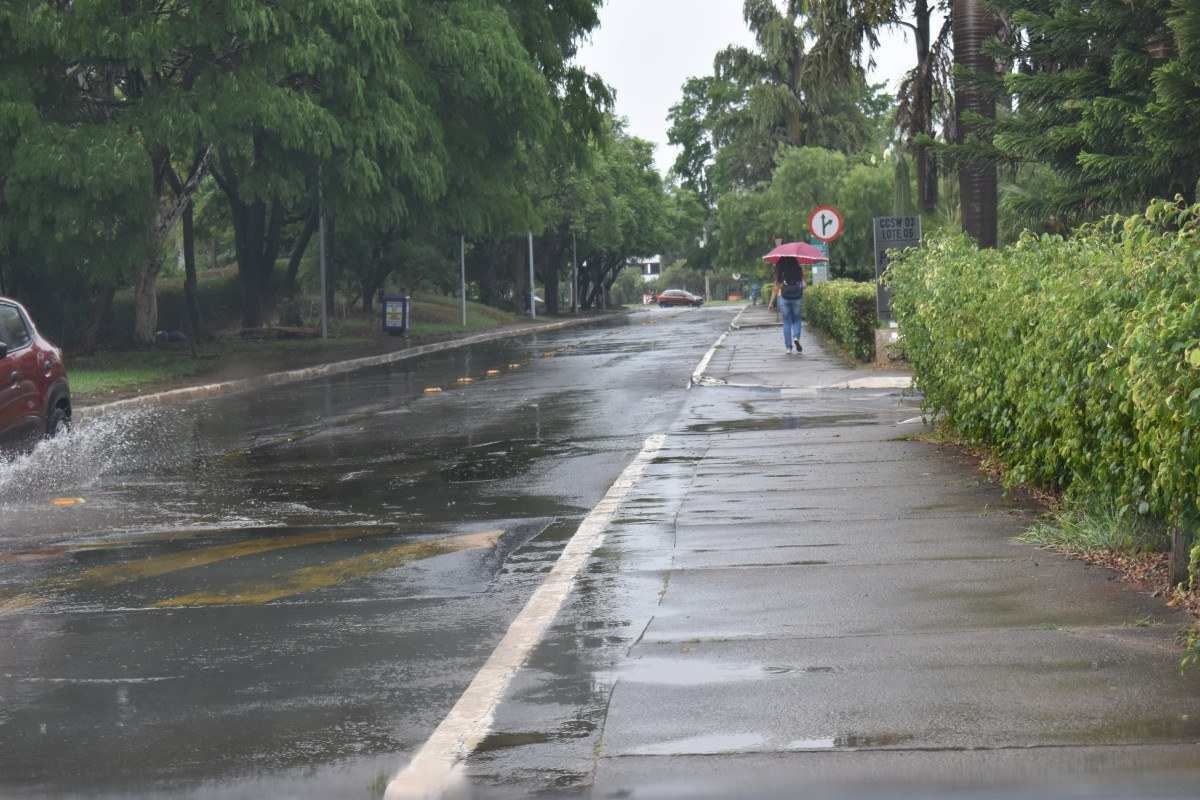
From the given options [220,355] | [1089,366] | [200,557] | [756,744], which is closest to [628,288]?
[220,355]

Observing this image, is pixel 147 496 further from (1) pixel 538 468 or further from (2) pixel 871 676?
(2) pixel 871 676

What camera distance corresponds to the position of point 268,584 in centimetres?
905

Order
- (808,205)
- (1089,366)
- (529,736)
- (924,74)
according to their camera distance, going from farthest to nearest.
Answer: (808,205), (924,74), (1089,366), (529,736)

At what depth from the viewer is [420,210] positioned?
3928cm

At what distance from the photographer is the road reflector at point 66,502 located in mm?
12953

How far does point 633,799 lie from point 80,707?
254cm

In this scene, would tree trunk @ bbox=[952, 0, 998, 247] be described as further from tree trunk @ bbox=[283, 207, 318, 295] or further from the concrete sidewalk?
tree trunk @ bbox=[283, 207, 318, 295]

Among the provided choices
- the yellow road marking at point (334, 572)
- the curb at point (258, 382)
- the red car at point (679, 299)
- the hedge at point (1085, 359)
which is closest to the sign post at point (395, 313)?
the curb at point (258, 382)

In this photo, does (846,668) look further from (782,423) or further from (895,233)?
(895,233)

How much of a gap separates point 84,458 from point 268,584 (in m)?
8.21

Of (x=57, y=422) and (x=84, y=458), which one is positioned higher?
(x=57, y=422)

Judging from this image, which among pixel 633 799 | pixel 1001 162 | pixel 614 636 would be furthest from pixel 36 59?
pixel 633 799

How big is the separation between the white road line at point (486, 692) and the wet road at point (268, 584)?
9 centimetres

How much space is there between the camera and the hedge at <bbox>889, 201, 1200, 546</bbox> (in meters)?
6.54
